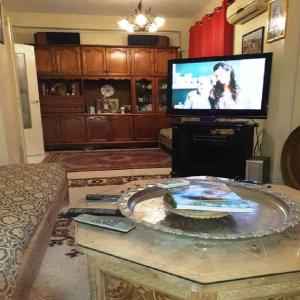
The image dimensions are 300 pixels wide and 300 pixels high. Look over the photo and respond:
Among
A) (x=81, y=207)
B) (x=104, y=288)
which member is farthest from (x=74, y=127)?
(x=104, y=288)

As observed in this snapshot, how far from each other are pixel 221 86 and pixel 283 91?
673mm

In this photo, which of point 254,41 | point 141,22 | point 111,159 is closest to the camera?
point 254,41

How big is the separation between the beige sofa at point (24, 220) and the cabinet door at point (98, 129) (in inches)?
118

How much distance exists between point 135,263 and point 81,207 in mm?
490

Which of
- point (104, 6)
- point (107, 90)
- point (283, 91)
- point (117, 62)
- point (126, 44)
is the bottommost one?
point (283, 91)

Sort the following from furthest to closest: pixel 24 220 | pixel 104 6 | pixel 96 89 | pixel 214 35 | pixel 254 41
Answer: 1. pixel 96 89
2. pixel 104 6
3. pixel 214 35
4. pixel 254 41
5. pixel 24 220

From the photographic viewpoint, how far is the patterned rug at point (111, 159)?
395cm

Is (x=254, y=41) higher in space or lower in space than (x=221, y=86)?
higher

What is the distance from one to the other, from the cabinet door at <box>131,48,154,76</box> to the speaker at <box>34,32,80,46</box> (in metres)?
1.10

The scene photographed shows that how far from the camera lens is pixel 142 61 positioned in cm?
515

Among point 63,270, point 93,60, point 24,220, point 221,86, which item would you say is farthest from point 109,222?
point 93,60

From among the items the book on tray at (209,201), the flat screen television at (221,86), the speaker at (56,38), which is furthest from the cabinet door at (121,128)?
the book on tray at (209,201)

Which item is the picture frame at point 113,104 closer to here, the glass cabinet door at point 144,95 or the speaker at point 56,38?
the glass cabinet door at point 144,95

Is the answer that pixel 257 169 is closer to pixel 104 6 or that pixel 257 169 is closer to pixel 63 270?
pixel 63 270
